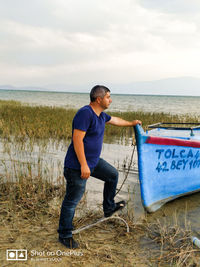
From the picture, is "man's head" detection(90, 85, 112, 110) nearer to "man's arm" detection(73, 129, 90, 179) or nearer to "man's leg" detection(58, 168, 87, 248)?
"man's arm" detection(73, 129, 90, 179)

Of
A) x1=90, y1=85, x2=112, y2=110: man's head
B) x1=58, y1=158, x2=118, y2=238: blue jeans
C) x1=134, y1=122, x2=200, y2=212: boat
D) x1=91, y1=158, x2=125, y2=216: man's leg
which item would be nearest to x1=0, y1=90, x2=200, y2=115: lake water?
x1=134, y1=122, x2=200, y2=212: boat

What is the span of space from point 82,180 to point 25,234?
3.25 feet

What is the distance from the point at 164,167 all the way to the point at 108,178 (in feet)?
4.22

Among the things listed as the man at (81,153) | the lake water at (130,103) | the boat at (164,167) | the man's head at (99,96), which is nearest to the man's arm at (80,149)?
the man at (81,153)

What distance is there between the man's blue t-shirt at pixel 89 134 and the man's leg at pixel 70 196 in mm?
88

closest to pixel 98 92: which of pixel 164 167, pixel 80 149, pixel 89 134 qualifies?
pixel 89 134

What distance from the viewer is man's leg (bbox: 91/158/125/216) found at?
281 cm

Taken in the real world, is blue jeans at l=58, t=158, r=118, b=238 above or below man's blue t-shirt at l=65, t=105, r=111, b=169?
below

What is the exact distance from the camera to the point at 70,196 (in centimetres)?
249

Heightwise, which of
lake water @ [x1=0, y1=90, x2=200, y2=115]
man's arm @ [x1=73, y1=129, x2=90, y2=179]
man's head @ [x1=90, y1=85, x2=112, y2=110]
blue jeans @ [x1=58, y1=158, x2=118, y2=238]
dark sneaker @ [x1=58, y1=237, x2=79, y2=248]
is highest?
lake water @ [x1=0, y1=90, x2=200, y2=115]

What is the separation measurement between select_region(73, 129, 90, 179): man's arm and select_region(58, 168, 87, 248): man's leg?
0.39 ft

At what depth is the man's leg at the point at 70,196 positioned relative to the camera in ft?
8.04

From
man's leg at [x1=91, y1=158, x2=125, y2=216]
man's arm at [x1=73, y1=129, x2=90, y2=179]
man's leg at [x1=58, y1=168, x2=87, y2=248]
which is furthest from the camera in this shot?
man's leg at [x1=91, y1=158, x2=125, y2=216]

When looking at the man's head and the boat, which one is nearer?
the man's head
